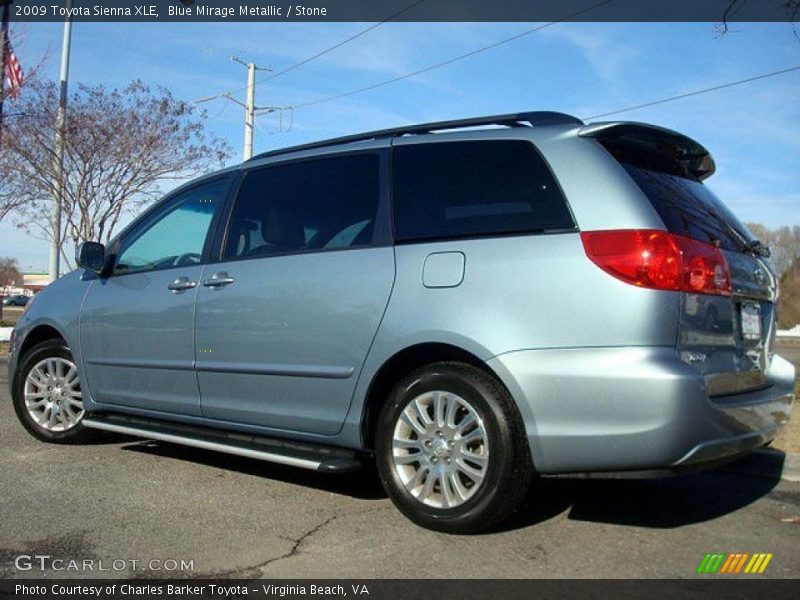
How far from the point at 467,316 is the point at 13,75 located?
49.8 feet

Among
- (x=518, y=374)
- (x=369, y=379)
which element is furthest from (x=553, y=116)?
(x=369, y=379)

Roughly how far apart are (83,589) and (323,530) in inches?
43.8

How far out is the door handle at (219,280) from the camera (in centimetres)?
439

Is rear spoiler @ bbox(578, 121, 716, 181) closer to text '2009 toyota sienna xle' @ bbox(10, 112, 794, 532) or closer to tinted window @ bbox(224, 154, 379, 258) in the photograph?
text '2009 toyota sienna xle' @ bbox(10, 112, 794, 532)

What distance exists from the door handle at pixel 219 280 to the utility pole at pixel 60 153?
587 inches

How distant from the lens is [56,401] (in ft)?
17.9

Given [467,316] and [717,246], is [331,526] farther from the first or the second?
[717,246]

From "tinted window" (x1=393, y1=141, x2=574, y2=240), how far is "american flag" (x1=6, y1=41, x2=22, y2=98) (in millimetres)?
13616

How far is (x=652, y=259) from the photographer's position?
3.14 m

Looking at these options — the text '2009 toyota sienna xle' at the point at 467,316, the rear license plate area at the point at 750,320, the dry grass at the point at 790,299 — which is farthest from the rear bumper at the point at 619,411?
the dry grass at the point at 790,299

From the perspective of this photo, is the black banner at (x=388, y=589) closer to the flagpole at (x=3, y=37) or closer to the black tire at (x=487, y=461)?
the black tire at (x=487, y=461)

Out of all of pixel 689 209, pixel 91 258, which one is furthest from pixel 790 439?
pixel 91 258

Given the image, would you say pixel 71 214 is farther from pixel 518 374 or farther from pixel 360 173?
pixel 518 374

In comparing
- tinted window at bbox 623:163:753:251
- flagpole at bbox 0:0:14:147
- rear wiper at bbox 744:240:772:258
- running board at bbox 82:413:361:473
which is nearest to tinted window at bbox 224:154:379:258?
running board at bbox 82:413:361:473
